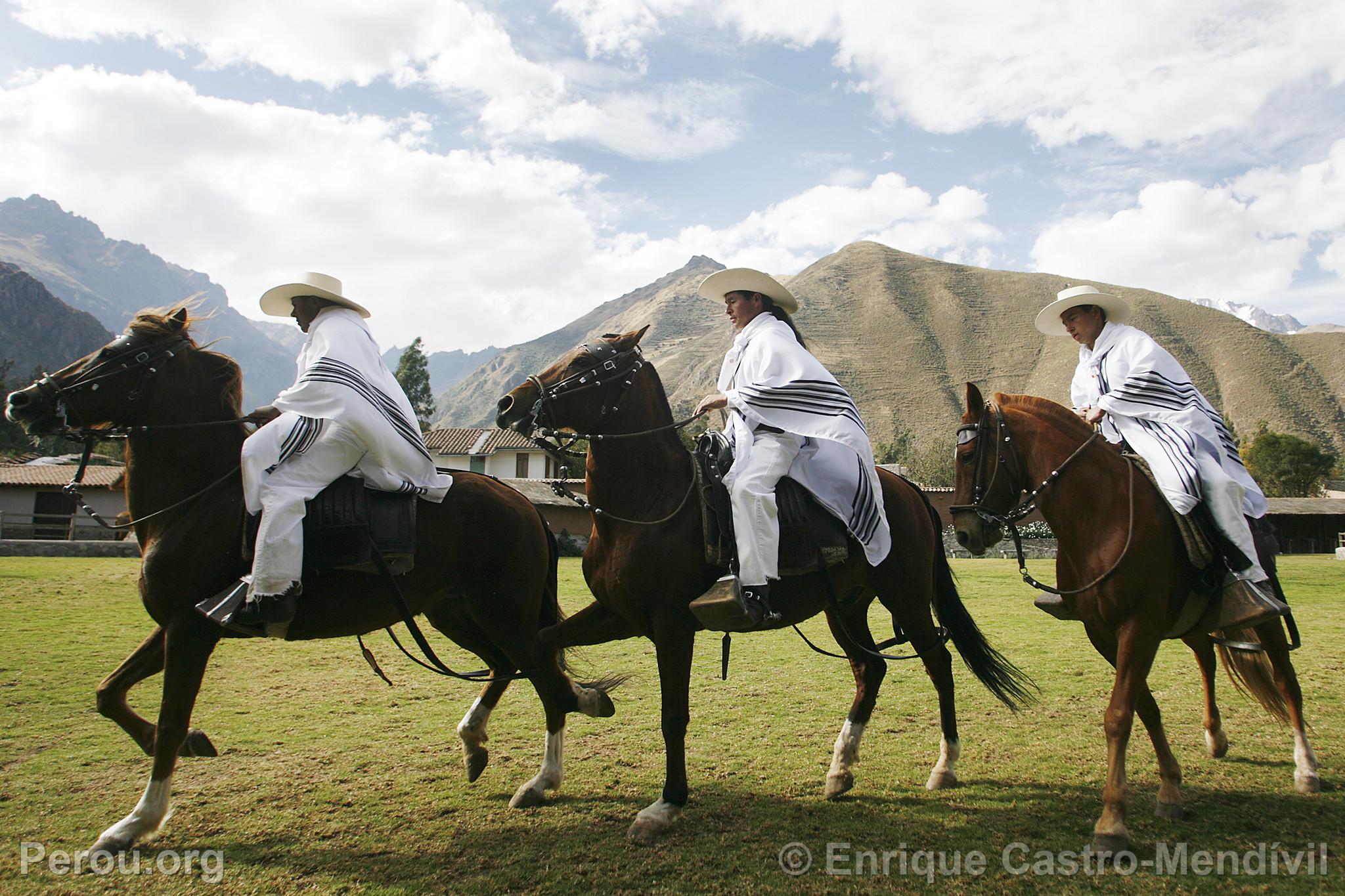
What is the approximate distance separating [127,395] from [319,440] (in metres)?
1.26

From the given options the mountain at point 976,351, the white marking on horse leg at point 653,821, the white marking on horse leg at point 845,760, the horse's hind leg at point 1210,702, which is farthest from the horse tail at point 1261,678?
the mountain at point 976,351

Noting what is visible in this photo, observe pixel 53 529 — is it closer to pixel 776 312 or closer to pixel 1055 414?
pixel 776 312

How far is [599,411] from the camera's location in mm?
5020

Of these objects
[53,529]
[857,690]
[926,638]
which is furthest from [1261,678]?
[53,529]

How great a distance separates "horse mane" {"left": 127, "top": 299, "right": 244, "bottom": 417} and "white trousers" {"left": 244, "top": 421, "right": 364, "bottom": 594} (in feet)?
2.29

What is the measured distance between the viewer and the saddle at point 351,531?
480cm

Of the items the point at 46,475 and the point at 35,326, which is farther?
the point at 35,326

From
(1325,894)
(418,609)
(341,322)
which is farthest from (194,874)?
(1325,894)

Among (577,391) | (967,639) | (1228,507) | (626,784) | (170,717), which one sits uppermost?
(577,391)

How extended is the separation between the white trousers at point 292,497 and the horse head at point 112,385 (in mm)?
865

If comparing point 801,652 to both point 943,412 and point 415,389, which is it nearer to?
point 415,389

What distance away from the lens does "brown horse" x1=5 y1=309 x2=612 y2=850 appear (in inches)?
179

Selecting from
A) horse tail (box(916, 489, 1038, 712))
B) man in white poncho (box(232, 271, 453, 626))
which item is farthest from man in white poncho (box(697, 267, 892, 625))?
man in white poncho (box(232, 271, 453, 626))

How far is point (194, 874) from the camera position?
12.8 ft
